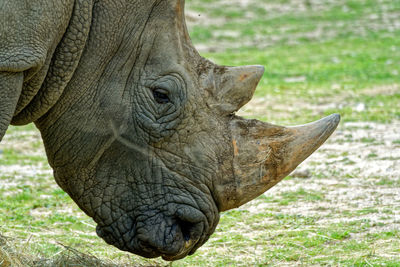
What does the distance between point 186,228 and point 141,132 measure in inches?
21.5

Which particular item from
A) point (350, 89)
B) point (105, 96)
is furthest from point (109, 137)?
point (350, 89)

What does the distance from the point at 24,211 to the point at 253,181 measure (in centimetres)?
292

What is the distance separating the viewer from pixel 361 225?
21.2 feet

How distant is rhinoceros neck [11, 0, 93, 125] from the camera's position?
4.40 meters

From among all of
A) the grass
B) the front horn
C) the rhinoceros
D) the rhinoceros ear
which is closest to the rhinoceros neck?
the rhinoceros

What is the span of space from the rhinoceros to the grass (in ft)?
2.51

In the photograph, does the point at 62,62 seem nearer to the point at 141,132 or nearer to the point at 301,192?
the point at 141,132

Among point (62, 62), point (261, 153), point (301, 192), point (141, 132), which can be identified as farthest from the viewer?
point (301, 192)

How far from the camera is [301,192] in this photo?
766 centimetres

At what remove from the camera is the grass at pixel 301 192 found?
5793 mm

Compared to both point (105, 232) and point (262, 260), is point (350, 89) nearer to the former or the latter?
point (262, 260)

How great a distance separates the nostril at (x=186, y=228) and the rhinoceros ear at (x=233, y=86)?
0.61m

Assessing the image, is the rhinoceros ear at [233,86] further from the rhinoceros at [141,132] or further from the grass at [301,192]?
the grass at [301,192]

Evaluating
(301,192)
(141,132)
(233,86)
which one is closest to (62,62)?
(141,132)
